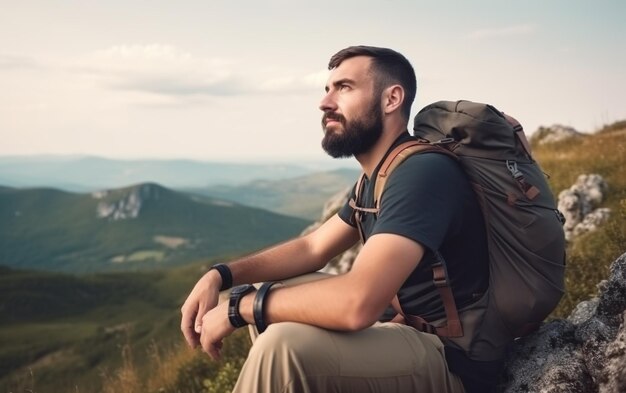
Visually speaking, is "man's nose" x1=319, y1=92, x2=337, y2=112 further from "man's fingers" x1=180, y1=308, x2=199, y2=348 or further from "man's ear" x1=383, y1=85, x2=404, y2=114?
"man's fingers" x1=180, y1=308, x2=199, y2=348

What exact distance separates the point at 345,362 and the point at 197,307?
1.76 m

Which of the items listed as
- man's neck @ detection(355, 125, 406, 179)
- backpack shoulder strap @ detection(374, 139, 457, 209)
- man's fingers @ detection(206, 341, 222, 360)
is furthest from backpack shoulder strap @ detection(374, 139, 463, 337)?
man's fingers @ detection(206, 341, 222, 360)

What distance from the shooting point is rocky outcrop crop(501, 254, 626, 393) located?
11.1 ft

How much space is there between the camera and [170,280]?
126 m

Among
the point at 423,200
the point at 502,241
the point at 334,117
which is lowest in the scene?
the point at 502,241

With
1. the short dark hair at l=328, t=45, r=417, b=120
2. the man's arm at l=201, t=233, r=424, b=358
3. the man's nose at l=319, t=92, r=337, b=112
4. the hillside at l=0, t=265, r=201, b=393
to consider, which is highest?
the short dark hair at l=328, t=45, r=417, b=120

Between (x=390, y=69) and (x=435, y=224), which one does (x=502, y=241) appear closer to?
(x=435, y=224)

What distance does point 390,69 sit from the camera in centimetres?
439

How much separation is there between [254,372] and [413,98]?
2792mm

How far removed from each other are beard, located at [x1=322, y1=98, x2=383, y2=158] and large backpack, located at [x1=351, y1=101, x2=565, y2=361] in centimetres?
53

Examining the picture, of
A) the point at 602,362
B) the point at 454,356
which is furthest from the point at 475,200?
the point at 602,362

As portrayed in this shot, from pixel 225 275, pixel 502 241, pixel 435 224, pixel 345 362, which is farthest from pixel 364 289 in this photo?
pixel 225 275

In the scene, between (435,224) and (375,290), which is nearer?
(375,290)

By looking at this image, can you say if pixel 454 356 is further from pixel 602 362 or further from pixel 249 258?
pixel 249 258
